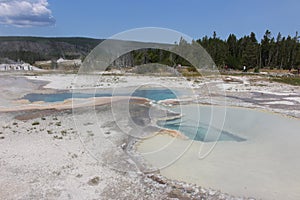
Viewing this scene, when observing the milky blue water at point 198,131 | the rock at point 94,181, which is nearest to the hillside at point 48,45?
the milky blue water at point 198,131

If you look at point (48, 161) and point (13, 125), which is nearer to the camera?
point (48, 161)

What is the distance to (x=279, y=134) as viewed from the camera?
1145cm

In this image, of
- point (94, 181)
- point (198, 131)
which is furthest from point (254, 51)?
point (94, 181)

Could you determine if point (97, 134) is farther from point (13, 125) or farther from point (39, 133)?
point (13, 125)

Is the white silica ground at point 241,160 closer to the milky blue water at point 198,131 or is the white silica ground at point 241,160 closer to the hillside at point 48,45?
the milky blue water at point 198,131

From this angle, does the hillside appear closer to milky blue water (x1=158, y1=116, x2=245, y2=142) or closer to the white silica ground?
milky blue water (x1=158, y1=116, x2=245, y2=142)

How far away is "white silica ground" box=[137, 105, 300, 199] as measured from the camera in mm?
6738

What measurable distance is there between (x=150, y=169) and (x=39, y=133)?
5.44 m

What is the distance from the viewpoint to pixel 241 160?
8.41 metres

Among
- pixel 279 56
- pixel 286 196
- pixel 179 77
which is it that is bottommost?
pixel 286 196

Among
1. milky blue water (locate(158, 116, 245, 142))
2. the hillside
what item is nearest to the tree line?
milky blue water (locate(158, 116, 245, 142))

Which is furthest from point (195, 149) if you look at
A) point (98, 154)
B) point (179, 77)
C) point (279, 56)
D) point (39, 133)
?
point (279, 56)

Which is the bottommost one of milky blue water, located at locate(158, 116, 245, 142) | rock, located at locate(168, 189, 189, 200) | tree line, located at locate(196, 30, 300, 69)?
rock, located at locate(168, 189, 189, 200)

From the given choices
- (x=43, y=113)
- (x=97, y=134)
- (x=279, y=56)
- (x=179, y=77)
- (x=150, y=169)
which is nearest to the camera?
(x=150, y=169)
